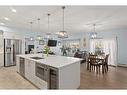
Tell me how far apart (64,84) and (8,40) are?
5514 mm

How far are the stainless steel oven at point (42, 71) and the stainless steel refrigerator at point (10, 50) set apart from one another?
410 cm

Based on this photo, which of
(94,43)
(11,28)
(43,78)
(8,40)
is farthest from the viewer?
(94,43)

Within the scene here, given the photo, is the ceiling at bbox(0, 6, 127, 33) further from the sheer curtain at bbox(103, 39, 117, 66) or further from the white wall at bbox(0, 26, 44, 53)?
the sheer curtain at bbox(103, 39, 117, 66)

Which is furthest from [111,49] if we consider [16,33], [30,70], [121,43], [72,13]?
[16,33]

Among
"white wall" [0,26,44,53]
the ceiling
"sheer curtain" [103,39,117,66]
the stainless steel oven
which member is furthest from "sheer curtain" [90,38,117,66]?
the stainless steel oven

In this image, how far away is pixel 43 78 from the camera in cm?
314

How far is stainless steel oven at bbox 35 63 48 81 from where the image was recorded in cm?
303

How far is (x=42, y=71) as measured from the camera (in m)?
3.23

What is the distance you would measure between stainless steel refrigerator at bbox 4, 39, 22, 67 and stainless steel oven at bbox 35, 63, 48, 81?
4105 mm

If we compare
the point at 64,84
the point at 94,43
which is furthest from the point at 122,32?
the point at 64,84

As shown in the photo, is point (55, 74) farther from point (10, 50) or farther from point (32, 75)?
point (10, 50)

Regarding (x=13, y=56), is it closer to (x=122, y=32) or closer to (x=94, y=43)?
(x=94, y=43)

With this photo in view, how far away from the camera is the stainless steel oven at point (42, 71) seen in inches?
119

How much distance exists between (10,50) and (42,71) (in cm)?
455
